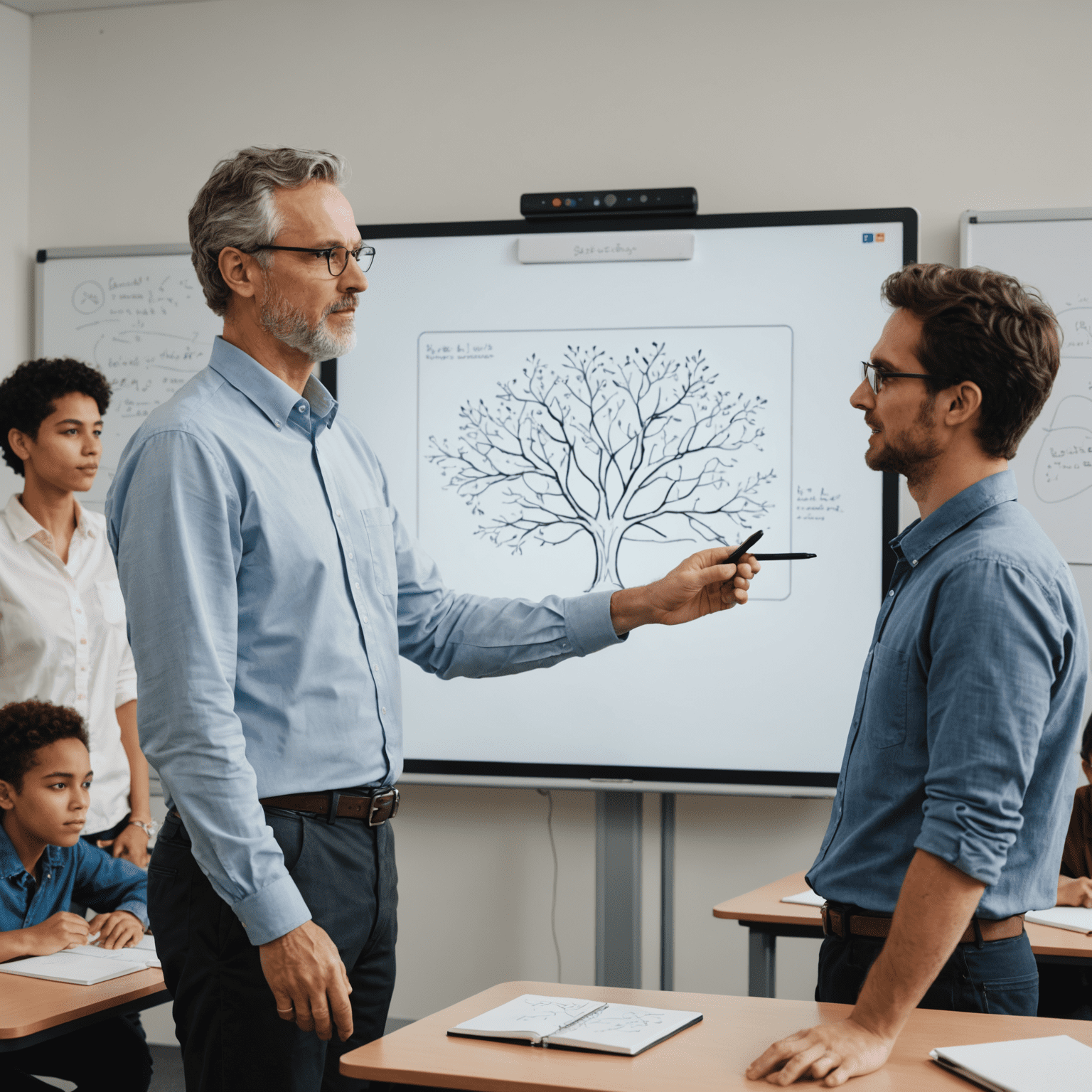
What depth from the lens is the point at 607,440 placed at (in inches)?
131

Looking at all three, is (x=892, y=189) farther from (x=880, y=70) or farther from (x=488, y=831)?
(x=488, y=831)

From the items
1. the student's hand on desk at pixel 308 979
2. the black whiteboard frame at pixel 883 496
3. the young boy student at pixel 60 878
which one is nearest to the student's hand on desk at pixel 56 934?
the young boy student at pixel 60 878

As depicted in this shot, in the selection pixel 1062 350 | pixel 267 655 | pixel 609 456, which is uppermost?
pixel 1062 350

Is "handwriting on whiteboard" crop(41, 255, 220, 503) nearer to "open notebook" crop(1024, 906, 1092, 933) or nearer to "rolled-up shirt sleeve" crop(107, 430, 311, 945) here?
"rolled-up shirt sleeve" crop(107, 430, 311, 945)

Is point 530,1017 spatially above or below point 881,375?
below

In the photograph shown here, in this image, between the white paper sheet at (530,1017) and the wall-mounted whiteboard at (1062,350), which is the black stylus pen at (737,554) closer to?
the white paper sheet at (530,1017)

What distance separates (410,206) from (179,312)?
2.70 feet

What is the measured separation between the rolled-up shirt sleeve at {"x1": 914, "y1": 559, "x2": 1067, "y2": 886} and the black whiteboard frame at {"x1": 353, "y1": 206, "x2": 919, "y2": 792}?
1722 millimetres

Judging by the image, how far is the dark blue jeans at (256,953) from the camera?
1465mm

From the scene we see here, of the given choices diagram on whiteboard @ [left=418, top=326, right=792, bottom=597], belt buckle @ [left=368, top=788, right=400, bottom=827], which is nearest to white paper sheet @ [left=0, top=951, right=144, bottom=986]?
belt buckle @ [left=368, top=788, right=400, bottom=827]

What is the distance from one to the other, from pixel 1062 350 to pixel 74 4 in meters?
3.26

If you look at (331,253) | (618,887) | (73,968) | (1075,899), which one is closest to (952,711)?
(331,253)

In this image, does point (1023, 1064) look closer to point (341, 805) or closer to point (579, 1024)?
point (579, 1024)

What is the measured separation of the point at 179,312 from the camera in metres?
3.72
